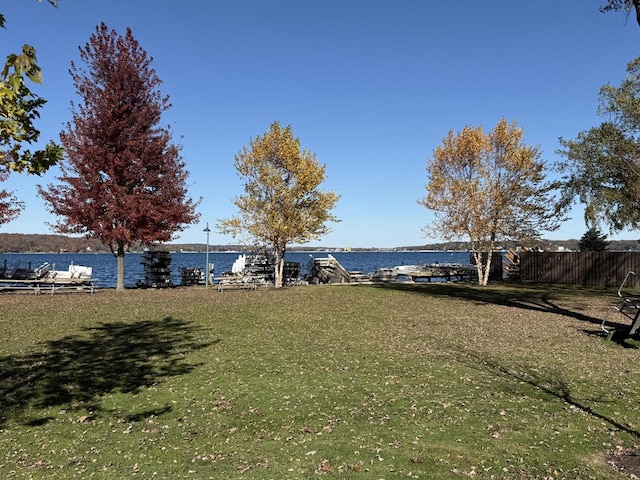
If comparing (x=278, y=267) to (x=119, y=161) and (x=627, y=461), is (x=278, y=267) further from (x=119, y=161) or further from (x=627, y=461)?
(x=627, y=461)

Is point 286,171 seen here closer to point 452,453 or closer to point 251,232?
point 251,232

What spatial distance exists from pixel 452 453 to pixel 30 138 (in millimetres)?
6031

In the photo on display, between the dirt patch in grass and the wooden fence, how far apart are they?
98.5 feet

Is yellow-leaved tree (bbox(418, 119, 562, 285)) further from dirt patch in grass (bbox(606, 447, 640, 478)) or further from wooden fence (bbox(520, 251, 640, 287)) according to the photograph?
dirt patch in grass (bbox(606, 447, 640, 478))

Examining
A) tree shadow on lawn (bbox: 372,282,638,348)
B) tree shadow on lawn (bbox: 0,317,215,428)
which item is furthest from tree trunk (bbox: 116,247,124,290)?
tree shadow on lawn (bbox: 372,282,638,348)

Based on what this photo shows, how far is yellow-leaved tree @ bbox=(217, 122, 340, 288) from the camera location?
31.0m

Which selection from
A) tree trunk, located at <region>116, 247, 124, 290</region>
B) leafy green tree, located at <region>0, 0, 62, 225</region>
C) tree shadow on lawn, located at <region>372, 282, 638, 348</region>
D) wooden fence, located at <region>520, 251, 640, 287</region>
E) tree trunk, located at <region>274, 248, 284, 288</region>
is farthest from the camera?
tree trunk, located at <region>274, 248, 284, 288</region>

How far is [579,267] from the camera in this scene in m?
34.1

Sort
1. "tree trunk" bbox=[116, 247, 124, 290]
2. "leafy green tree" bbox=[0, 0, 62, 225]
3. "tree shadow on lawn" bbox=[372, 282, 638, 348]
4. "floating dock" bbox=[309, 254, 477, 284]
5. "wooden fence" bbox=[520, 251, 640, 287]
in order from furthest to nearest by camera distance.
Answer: "floating dock" bbox=[309, 254, 477, 284], "wooden fence" bbox=[520, 251, 640, 287], "tree trunk" bbox=[116, 247, 124, 290], "tree shadow on lawn" bbox=[372, 282, 638, 348], "leafy green tree" bbox=[0, 0, 62, 225]

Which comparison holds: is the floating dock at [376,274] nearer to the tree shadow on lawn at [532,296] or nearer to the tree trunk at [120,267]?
the tree shadow on lawn at [532,296]

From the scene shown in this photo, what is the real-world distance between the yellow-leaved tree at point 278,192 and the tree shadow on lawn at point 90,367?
16.8m

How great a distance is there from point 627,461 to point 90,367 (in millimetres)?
9850

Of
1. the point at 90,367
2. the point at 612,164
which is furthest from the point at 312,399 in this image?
the point at 612,164

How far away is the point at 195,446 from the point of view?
21.0 ft
